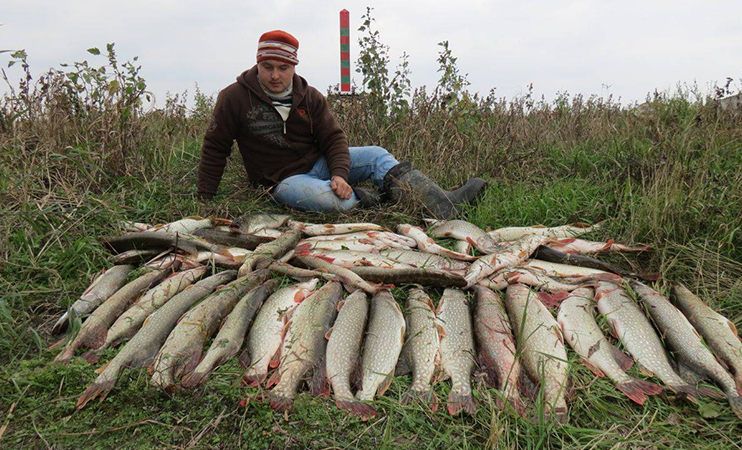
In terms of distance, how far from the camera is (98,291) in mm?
3135

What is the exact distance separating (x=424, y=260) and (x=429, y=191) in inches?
48.5

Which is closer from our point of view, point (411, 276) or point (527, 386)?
point (527, 386)

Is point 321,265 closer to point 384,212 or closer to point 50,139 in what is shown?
point 384,212

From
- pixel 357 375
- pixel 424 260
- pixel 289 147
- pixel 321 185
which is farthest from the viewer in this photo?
pixel 289 147

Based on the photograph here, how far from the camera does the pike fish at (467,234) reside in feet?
12.6

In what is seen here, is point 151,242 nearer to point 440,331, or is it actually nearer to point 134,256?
point 134,256

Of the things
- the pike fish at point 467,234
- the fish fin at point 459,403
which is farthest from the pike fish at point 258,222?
the fish fin at point 459,403

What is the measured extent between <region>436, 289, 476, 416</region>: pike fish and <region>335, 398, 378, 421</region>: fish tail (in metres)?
0.36


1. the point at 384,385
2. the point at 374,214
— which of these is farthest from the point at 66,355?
the point at 374,214

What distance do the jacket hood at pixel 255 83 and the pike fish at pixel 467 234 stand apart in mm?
1860

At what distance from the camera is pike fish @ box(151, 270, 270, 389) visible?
2.39 meters

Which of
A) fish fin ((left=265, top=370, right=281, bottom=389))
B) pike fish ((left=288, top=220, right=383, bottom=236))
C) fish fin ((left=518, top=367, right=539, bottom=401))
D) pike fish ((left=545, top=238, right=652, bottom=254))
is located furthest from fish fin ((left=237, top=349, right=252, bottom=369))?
pike fish ((left=545, top=238, right=652, bottom=254))

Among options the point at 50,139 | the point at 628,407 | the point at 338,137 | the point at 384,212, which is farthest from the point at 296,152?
the point at 628,407

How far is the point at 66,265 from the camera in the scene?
343 centimetres
